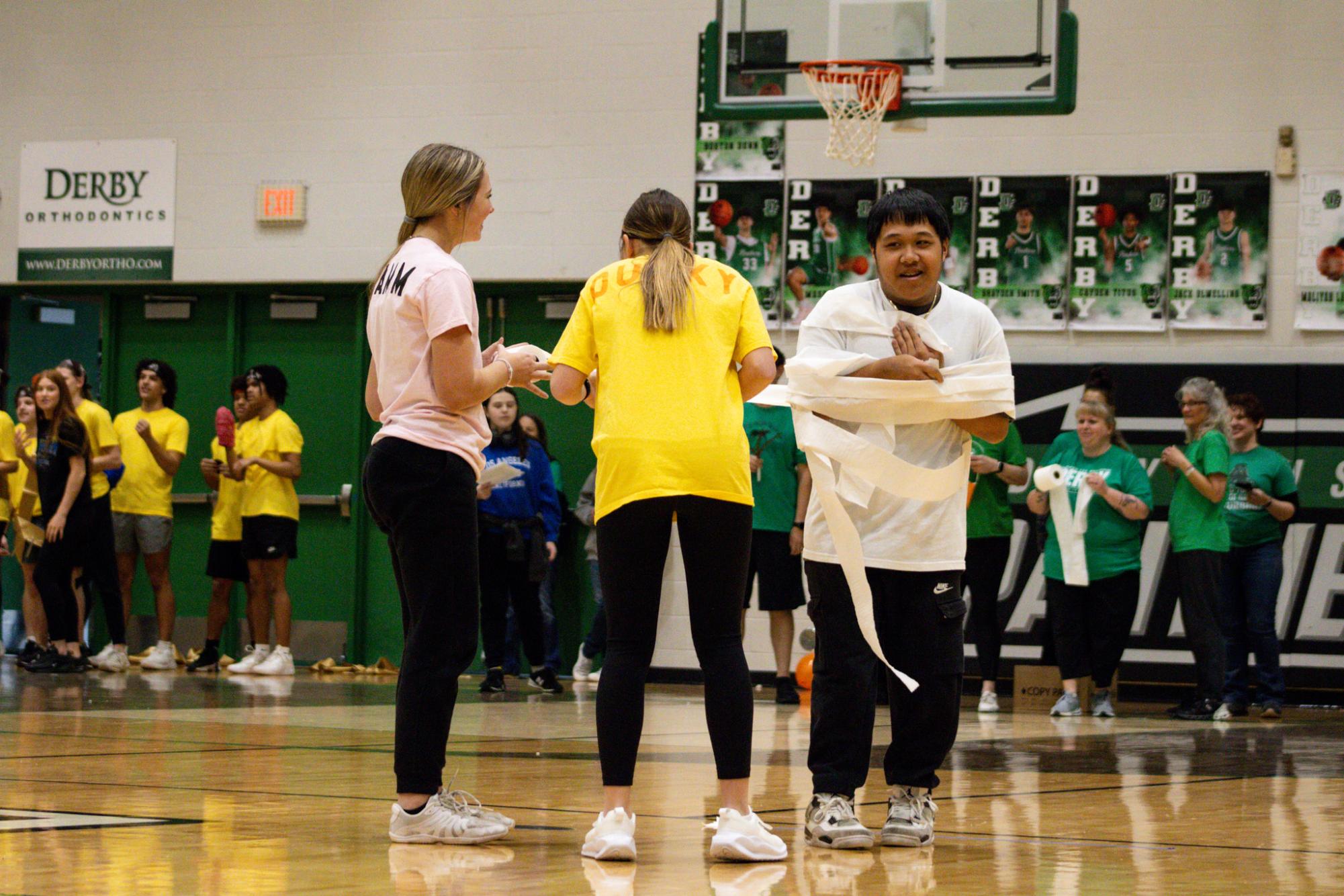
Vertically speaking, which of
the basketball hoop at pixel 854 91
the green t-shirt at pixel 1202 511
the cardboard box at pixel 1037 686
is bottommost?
the cardboard box at pixel 1037 686

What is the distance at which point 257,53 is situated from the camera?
12.0 metres

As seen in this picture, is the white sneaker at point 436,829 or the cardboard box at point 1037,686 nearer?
the white sneaker at point 436,829

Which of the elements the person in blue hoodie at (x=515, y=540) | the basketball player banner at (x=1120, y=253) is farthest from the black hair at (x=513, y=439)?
the basketball player banner at (x=1120, y=253)

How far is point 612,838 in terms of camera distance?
10.9ft

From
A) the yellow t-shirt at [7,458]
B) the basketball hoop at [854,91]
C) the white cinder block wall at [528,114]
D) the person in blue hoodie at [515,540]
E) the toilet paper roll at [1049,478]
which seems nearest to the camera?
the toilet paper roll at [1049,478]

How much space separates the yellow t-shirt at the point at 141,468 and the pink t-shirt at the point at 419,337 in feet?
25.6

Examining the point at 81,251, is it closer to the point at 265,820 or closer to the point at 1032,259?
the point at 1032,259

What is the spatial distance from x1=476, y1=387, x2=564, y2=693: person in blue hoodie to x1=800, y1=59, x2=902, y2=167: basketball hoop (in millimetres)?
2450

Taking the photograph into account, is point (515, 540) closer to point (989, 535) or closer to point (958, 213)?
point (989, 535)

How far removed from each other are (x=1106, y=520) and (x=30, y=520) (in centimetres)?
669

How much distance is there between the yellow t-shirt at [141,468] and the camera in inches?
434

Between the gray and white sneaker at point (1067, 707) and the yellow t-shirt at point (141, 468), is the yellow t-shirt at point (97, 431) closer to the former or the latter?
the yellow t-shirt at point (141, 468)

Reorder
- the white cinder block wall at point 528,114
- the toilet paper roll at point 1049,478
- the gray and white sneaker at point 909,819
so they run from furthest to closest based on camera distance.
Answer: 1. the white cinder block wall at point 528,114
2. the toilet paper roll at point 1049,478
3. the gray and white sneaker at point 909,819

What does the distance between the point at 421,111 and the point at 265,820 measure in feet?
28.4
